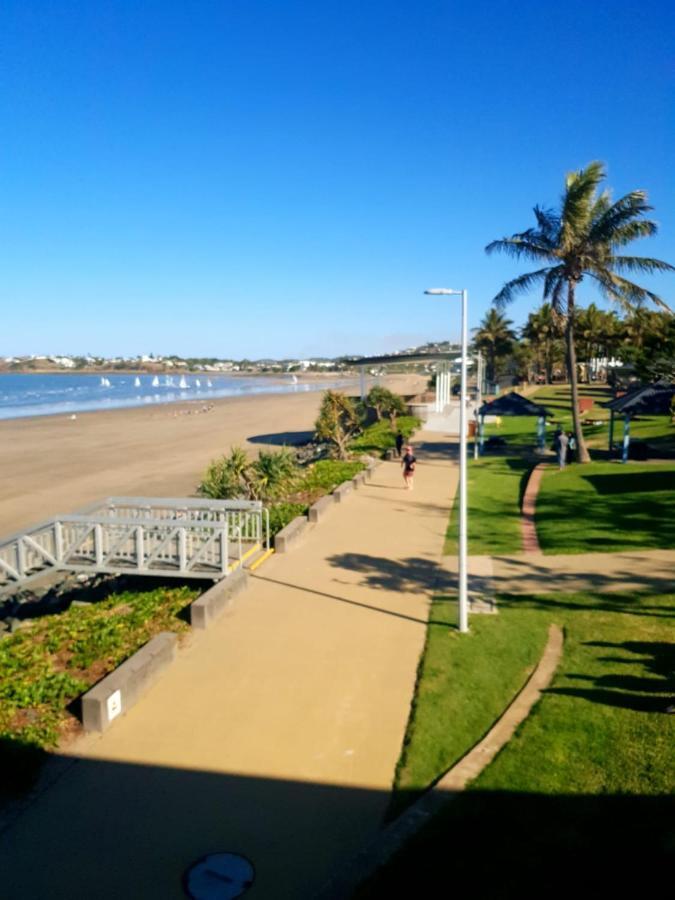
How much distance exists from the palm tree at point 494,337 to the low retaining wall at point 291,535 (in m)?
65.4

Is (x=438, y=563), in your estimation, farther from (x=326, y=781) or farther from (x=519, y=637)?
(x=326, y=781)

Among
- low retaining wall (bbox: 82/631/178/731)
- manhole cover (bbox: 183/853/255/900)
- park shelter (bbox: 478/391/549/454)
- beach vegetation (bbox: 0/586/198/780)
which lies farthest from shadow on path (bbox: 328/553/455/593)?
park shelter (bbox: 478/391/549/454)

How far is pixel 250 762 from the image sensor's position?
22.2 ft

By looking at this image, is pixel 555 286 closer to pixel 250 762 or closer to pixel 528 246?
pixel 528 246

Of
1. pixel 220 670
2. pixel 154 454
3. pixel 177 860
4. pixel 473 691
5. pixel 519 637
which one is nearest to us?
pixel 177 860

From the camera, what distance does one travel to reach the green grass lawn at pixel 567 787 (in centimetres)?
487

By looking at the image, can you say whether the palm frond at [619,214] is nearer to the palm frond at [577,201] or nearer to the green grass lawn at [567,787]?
the palm frond at [577,201]

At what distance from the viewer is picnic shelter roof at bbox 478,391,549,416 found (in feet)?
88.3

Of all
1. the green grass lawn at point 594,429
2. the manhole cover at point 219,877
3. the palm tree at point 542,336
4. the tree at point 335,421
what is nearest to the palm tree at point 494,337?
the palm tree at point 542,336

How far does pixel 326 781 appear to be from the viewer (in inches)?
254

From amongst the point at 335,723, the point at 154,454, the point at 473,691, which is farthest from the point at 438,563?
the point at 154,454

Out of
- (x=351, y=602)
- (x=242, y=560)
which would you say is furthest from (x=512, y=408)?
(x=351, y=602)

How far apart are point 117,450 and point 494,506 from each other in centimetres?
2526

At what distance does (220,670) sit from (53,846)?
10.9 ft
